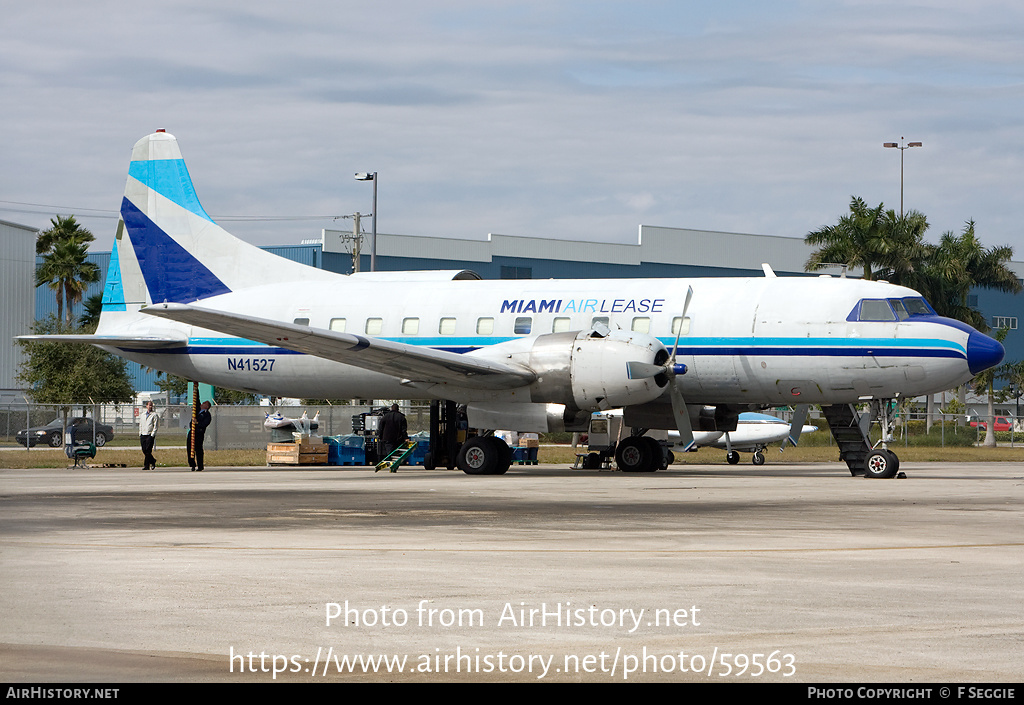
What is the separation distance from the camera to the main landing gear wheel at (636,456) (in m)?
29.6

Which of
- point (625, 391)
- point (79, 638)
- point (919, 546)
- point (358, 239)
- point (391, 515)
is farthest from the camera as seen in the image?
point (358, 239)

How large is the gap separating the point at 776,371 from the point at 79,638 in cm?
2035

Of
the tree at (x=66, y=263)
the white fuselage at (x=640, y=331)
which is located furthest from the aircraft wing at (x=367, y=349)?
the tree at (x=66, y=263)

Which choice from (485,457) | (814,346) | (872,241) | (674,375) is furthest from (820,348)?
(872,241)

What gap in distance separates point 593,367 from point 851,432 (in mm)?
6300

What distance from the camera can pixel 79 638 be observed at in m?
6.82

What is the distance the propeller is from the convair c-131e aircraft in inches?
1.7

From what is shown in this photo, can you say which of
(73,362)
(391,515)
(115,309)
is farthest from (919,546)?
(73,362)

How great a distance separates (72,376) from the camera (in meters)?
64.8

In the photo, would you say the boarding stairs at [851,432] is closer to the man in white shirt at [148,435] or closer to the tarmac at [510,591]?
the tarmac at [510,591]

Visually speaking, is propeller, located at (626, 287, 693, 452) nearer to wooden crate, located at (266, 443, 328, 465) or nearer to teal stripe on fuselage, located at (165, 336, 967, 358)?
teal stripe on fuselage, located at (165, 336, 967, 358)

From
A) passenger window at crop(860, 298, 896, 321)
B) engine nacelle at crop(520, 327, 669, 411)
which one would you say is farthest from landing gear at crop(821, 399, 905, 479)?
engine nacelle at crop(520, 327, 669, 411)

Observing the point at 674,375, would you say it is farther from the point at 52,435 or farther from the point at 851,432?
the point at 52,435

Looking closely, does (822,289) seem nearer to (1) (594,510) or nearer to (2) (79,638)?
(1) (594,510)
